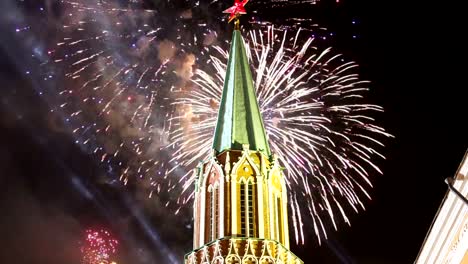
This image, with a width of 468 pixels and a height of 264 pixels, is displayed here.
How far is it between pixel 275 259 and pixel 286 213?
4.61m

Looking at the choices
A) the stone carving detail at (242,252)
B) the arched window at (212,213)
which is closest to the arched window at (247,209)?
the stone carving detail at (242,252)

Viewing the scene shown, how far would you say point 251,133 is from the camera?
4219 cm

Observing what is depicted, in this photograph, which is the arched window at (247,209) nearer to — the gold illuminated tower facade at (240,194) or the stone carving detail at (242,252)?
the gold illuminated tower facade at (240,194)

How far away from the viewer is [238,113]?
43.0m

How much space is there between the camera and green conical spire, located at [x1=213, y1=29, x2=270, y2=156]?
41.7 m

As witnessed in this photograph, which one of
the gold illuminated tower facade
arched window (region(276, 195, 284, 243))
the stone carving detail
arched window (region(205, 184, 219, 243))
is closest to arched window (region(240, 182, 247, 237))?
the gold illuminated tower facade

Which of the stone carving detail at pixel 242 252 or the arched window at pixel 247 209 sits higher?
the arched window at pixel 247 209

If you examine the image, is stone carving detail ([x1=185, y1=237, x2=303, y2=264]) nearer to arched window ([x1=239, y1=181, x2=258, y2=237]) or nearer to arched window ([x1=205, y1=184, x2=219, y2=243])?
arched window ([x1=239, y1=181, x2=258, y2=237])

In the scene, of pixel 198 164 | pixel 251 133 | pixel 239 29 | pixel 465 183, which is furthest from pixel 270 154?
pixel 465 183

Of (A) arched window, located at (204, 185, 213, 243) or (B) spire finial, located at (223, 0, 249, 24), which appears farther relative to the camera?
(B) spire finial, located at (223, 0, 249, 24)

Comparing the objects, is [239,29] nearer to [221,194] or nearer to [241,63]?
[241,63]

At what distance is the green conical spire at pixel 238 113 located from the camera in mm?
41688

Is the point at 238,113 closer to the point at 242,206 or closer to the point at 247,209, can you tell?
the point at 242,206

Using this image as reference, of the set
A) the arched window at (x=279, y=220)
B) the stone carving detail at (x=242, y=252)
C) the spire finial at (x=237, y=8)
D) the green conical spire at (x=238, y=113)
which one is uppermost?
the spire finial at (x=237, y=8)
